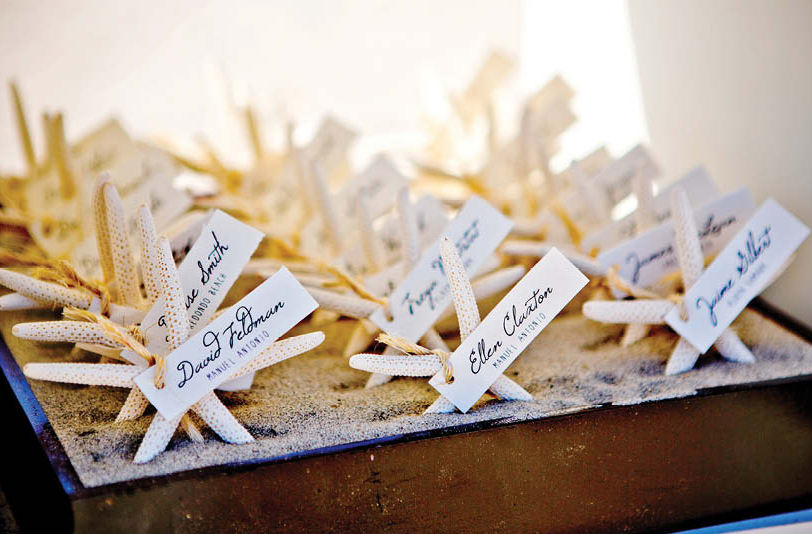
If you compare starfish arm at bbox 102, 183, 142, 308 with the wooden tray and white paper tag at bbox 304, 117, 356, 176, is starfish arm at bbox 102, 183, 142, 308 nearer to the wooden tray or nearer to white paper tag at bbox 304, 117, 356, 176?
the wooden tray

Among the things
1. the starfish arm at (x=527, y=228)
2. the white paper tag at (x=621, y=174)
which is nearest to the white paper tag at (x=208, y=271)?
the starfish arm at (x=527, y=228)

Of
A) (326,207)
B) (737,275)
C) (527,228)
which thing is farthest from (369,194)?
(737,275)

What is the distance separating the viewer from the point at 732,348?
0.84 meters

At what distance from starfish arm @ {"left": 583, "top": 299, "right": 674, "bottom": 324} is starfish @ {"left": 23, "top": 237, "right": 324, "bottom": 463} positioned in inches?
15.5

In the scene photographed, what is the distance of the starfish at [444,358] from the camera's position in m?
0.70

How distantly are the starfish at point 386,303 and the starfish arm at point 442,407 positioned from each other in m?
0.12

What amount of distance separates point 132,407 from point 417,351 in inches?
12.9

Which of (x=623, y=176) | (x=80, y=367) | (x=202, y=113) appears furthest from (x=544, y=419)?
(x=202, y=113)

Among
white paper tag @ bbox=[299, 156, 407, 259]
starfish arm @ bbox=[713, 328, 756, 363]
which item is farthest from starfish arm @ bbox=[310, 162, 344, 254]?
starfish arm @ bbox=[713, 328, 756, 363]

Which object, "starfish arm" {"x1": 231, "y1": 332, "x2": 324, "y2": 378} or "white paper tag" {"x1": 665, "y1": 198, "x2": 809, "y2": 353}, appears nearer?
"starfish arm" {"x1": 231, "y1": 332, "x2": 324, "y2": 378}

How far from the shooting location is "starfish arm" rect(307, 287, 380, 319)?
2.75ft

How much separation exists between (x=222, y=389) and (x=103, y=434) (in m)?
0.14

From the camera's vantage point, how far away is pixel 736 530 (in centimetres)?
73

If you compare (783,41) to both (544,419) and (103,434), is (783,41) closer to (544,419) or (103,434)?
(544,419)
